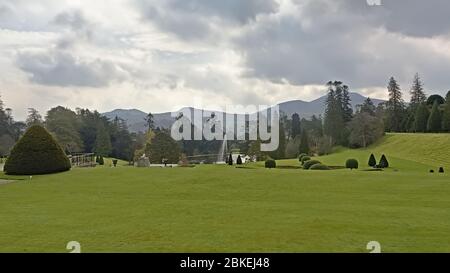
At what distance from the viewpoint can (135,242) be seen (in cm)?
889

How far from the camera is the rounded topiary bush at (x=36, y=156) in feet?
90.5

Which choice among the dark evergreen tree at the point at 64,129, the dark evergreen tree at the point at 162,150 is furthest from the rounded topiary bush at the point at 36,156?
the dark evergreen tree at the point at 64,129

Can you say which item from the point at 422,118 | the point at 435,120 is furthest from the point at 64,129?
the point at 435,120

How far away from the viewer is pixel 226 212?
43.9 feet

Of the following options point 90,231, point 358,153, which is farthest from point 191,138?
point 90,231

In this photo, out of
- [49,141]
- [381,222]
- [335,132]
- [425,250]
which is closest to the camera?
[425,250]

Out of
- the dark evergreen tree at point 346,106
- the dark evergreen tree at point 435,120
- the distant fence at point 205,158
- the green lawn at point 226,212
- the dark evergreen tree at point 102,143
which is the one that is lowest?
the green lawn at point 226,212

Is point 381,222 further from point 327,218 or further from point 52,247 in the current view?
point 52,247

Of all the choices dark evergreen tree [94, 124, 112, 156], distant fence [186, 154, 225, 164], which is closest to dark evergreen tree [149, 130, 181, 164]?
dark evergreen tree [94, 124, 112, 156]

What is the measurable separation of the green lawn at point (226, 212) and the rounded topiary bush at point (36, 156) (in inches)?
99.9

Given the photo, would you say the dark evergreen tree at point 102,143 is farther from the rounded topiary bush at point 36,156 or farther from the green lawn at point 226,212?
the green lawn at point 226,212

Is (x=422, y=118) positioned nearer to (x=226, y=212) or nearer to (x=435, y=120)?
(x=435, y=120)

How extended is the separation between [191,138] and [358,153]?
35.1 metres
